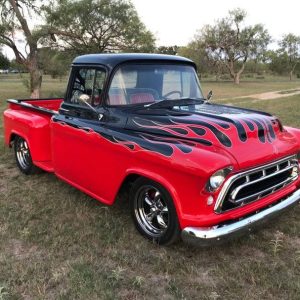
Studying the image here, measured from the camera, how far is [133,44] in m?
25.1

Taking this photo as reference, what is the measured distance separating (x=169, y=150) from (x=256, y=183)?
2.82 feet

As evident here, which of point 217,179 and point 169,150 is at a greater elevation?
point 169,150

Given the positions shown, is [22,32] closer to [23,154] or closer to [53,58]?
[53,58]

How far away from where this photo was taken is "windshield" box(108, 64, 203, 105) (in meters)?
4.13

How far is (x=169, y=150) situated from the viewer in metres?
3.32

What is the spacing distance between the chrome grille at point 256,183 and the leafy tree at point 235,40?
150 ft

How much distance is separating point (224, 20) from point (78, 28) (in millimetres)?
28900

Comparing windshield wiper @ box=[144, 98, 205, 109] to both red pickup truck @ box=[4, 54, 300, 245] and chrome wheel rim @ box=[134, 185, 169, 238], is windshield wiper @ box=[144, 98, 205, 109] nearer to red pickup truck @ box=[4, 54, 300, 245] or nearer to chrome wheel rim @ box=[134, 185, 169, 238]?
red pickup truck @ box=[4, 54, 300, 245]

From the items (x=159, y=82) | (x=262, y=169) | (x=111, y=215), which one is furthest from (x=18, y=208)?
(x=262, y=169)

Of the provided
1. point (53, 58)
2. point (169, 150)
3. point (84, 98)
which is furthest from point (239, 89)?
point (169, 150)

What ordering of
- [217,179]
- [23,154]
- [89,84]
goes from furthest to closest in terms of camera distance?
[23,154], [89,84], [217,179]

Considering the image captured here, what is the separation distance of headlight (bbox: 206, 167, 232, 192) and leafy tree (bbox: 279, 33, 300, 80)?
63.7 m

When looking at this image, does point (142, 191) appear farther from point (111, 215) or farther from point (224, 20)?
point (224, 20)

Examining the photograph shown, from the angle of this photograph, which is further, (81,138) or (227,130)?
(81,138)
